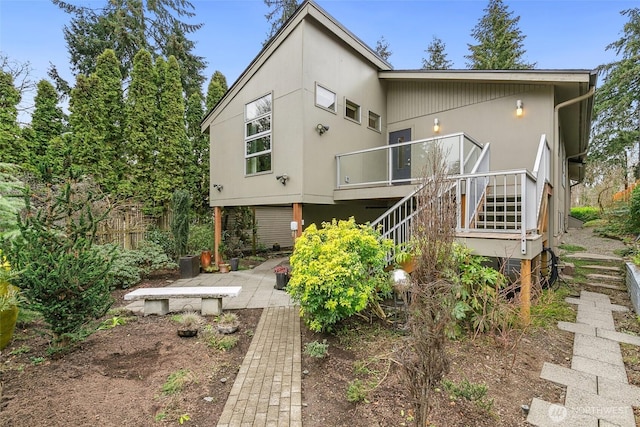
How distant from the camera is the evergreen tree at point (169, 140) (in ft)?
37.8

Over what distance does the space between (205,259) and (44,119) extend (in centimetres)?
833

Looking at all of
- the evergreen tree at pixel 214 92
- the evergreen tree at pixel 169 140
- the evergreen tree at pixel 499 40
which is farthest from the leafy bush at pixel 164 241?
the evergreen tree at pixel 499 40

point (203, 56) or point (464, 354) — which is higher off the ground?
point (203, 56)

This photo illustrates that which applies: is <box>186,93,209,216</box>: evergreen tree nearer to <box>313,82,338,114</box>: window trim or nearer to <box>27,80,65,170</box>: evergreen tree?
<box>27,80,65,170</box>: evergreen tree

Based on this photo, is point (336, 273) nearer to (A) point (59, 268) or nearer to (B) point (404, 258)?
(B) point (404, 258)

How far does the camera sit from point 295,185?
721cm

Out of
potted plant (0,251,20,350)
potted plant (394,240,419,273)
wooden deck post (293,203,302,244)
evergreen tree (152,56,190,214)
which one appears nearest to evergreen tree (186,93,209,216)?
evergreen tree (152,56,190,214)

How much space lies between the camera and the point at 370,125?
30.5ft

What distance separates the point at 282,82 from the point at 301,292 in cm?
578

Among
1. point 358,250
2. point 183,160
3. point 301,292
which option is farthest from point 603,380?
point 183,160

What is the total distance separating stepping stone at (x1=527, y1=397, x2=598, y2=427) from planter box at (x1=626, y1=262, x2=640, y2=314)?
360cm

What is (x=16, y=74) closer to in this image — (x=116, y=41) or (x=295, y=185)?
(x=116, y=41)

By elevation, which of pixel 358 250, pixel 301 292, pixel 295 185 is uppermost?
pixel 295 185

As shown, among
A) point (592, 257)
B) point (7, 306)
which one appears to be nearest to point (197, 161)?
point (7, 306)
